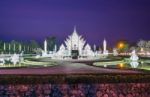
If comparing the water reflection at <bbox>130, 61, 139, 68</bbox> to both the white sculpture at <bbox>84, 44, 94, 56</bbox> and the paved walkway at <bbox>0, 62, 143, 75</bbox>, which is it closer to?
the paved walkway at <bbox>0, 62, 143, 75</bbox>

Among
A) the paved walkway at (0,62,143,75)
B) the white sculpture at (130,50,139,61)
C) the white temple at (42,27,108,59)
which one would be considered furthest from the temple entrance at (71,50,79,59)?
the white sculpture at (130,50,139,61)

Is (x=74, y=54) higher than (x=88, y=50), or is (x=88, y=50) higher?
(x=88, y=50)

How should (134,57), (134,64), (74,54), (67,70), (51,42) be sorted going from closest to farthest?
(67,70)
(51,42)
(74,54)
(134,64)
(134,57)

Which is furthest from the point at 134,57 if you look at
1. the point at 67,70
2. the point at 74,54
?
the point at 67,70

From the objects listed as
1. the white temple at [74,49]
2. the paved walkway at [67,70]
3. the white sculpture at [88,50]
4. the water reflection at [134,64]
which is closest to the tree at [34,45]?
the white temple at [74,49]

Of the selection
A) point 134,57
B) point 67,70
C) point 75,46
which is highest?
point 75,46

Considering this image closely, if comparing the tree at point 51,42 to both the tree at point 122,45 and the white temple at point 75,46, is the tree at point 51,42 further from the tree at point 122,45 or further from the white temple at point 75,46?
the tree at point 122,45

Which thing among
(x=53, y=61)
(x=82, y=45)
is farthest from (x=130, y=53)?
(x=53, y=61)

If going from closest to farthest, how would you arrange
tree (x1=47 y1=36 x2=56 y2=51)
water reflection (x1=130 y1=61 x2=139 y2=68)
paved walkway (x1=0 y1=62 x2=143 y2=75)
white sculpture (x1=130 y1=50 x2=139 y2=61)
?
paved walkway (x1=0 y1=62 x2=143 y2=75)
tree (x1=47 y1=36 x2=56 y2=51)
water reflection (x1=130 y1=61 x2=139 y2=68)
white sculpture (x1=130 y1=50 x2=139 y2=61)

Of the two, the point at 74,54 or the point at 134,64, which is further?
the point at 134,64

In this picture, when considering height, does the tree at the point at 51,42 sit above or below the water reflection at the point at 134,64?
above

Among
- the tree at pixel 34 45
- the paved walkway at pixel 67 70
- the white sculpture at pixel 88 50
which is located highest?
the tree at pixel 34 45

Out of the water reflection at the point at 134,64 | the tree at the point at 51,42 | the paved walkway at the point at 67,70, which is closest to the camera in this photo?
the paved walkway at the point at 67,70

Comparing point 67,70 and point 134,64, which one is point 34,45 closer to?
point 67,70
